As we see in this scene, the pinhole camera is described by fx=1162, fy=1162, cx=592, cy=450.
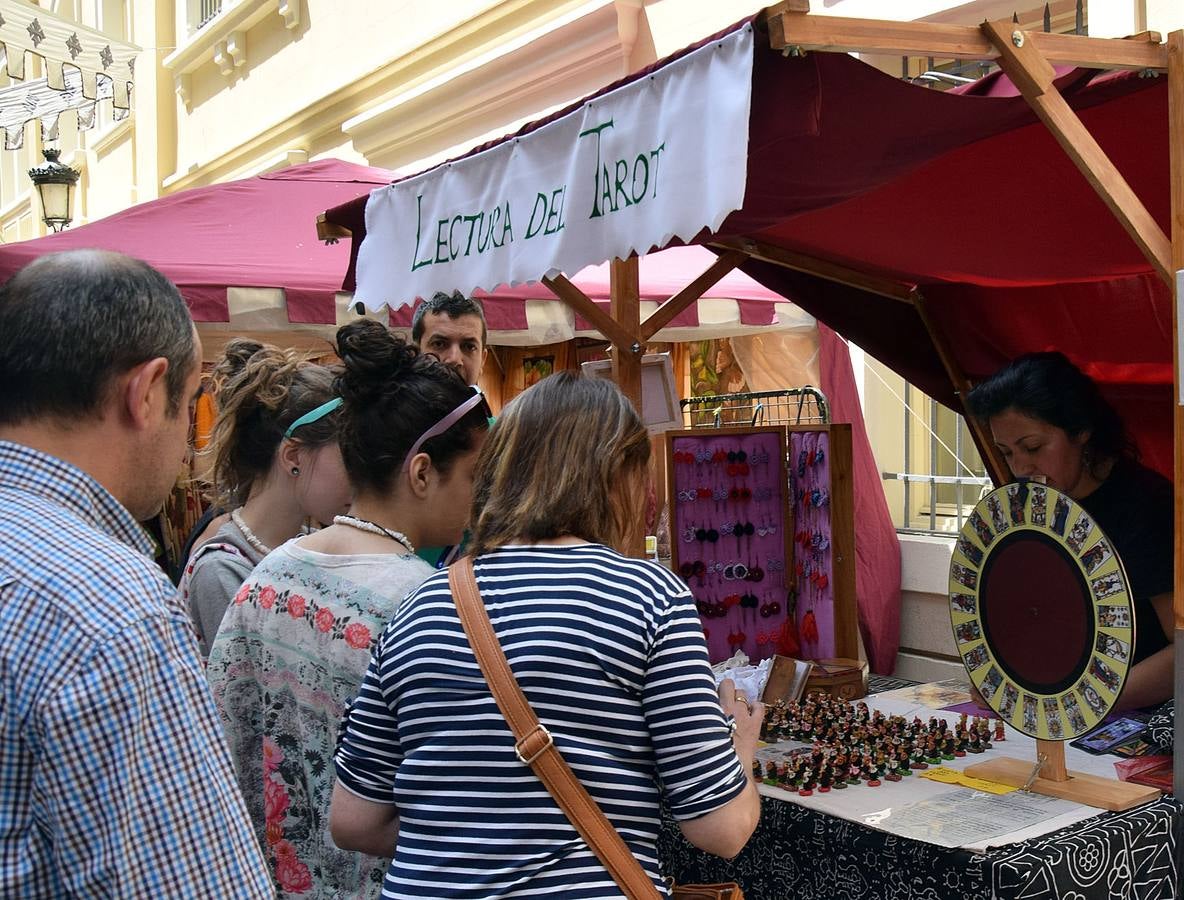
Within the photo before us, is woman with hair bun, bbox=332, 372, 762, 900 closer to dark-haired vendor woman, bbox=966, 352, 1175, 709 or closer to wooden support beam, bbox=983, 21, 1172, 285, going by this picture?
wooden support beam, bbox=983, 21, 1172, 285

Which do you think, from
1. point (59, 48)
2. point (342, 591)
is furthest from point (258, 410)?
point (59, 48)

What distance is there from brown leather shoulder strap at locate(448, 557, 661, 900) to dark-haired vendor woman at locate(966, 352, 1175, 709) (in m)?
1.55

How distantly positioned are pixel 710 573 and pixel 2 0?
858cm

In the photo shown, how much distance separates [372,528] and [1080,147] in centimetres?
146

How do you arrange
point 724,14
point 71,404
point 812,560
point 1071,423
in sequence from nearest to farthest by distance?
point 71,404, point 1071,423, point 812,560, point 724,14

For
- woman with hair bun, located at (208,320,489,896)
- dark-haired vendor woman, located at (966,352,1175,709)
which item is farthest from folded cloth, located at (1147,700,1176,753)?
woman with hair bun, located at (208,320,489,896)

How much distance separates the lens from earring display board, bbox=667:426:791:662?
389 centimetres

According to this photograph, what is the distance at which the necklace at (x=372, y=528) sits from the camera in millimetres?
1876

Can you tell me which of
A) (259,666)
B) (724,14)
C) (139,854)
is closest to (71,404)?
(139,854)

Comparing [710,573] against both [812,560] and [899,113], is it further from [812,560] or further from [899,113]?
[899,113]

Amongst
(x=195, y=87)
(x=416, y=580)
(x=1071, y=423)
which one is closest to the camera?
(x=416, y=580)

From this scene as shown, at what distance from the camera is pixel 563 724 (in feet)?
4.78

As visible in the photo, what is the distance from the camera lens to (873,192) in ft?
10.4

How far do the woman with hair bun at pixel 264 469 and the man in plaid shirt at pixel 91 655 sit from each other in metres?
1.14
